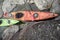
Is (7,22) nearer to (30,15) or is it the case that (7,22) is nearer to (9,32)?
(9,32)

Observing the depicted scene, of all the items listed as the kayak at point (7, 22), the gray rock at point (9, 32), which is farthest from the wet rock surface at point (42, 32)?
the kayak at point (7, 22)

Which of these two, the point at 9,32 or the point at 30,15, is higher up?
the point at 30,15

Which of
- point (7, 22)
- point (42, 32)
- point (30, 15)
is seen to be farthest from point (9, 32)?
point (42, 32)

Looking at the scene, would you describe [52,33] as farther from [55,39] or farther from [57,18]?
[57,18]

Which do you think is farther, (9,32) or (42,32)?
(9,32)

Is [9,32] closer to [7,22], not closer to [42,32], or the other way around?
[7,22]

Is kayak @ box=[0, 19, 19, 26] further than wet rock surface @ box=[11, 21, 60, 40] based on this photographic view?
Yes

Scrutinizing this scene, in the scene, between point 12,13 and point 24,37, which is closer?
point 24,37

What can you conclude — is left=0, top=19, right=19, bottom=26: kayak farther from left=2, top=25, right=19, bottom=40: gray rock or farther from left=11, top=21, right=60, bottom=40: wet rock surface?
left=11, top=21, right=60, bottom=40: wet rock surface

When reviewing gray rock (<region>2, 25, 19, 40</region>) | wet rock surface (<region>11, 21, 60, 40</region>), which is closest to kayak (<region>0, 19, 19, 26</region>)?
gray rock (<region>2, 25, 19, 40</region>)

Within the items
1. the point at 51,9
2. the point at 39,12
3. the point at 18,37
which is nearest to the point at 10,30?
the point at 18,37

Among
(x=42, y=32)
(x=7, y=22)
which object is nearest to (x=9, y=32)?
(x=7, y=22)
